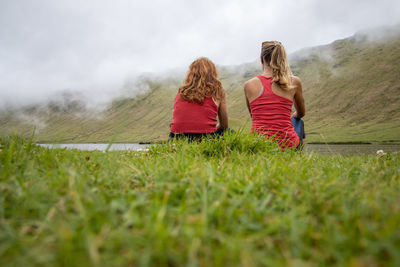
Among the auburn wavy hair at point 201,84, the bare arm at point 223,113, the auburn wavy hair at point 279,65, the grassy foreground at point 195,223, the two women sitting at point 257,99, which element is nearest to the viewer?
the grassy foreground at point 195,223

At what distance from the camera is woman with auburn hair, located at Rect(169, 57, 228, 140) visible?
20.0 feet

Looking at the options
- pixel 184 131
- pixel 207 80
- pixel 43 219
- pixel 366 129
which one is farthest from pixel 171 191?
pixel 366 129

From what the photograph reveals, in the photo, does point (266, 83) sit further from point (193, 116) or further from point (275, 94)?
point (193, 116)

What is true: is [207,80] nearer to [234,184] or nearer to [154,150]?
[154,150]

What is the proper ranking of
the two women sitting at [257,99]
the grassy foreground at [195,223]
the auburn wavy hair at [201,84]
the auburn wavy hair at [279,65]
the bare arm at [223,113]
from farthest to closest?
the bare arm at [223,113]
the auburn wavy hair at [201,84]
the two women sitting at [257,99]
the auburn wavy hair at [279,65]
the grassy foreground at [195,223]

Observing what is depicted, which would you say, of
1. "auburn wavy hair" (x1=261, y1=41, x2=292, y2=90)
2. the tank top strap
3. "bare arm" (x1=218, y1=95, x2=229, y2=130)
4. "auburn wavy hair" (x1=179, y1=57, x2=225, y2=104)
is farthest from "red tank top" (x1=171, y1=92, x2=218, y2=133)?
"auburn wavy hair" (x1=261, y1=41, x2=292, y2=90)

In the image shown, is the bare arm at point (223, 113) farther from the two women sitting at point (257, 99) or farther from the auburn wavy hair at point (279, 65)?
the auburn wavy hair at point (279, 65)

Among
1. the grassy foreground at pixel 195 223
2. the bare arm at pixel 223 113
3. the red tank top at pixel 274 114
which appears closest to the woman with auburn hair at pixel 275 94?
the red tank top at pixel 274 114

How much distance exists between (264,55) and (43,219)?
597 cm

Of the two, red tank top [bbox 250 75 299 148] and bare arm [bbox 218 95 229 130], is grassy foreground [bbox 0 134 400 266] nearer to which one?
red tank top [bbox 250 75 299 148]

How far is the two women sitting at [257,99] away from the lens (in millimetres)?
5641

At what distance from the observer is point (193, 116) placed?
20.0 ft

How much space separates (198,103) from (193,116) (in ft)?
1.27

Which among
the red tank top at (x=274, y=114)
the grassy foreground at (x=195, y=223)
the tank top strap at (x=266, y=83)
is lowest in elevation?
the grassy foreground at (x=195, y=223)
